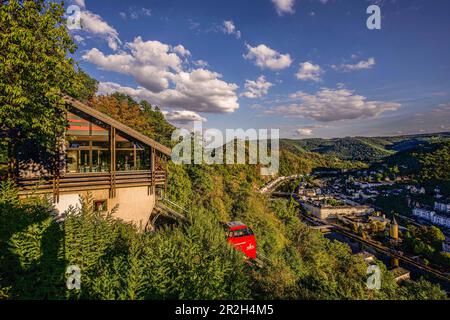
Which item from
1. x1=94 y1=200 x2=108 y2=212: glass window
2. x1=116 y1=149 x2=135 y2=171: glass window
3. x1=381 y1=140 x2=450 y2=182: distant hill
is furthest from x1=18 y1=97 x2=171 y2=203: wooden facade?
x1=381 y1=140 x2=450 y2=182: distant hill

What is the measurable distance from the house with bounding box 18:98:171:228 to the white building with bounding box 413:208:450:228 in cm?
10342

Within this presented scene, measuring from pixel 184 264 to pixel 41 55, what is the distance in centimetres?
869

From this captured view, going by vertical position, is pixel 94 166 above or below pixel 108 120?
below

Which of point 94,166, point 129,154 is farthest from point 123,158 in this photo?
point 94,166

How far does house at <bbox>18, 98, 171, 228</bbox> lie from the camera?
11234mm

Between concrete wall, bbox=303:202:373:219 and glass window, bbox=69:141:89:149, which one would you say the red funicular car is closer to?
glass window, bbox=69:141:89:149

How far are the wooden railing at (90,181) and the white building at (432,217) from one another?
103349 mm

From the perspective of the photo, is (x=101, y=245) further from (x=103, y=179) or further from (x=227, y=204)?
(x=227, y=204)

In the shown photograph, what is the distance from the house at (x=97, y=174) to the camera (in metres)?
11.2

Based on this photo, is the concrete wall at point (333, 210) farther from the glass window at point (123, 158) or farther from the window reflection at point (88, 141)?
the window reflection at point (88, 141)

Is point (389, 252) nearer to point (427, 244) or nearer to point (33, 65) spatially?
point (427, 244)

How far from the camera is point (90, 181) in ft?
39.9

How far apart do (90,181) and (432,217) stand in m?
110

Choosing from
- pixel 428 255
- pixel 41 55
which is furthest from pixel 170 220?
pixel 428 255
